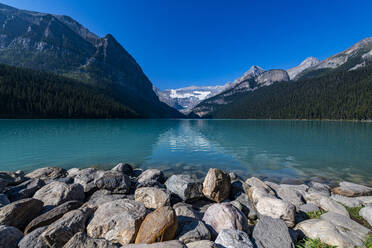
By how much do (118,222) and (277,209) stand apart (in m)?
5.64

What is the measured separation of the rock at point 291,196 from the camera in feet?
25.8

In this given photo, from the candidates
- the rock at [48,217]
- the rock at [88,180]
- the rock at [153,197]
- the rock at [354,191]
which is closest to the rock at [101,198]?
the rock at [88,180]

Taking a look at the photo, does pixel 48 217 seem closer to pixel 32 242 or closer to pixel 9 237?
pixel 9 237

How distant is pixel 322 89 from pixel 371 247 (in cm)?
25882

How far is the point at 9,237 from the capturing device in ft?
12.8

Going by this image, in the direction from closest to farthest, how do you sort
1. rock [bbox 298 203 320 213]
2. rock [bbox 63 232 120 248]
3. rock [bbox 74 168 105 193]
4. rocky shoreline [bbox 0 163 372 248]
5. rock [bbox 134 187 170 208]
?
rock [bbox 63 232 120 248] < rocky shoreline [bbox 0 163 372 248] < rock [bbox 134 187 170 208] < rock [bbox 298 203 320 213] < rock [bbox 74 168 105 193]

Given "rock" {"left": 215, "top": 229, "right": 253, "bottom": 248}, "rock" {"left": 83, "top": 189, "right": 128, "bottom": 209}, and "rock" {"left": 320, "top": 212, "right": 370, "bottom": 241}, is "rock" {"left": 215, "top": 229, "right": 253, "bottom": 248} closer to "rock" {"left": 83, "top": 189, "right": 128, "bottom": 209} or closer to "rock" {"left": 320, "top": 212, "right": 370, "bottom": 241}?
"rock" {"left": 320, "top": 212, "right": 370, "bottom": 241}

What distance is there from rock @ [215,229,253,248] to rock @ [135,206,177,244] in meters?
1.30

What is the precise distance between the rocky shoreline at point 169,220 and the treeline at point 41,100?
467 feet

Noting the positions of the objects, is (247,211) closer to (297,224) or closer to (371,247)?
(297,224)

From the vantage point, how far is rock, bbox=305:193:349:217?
261 inches

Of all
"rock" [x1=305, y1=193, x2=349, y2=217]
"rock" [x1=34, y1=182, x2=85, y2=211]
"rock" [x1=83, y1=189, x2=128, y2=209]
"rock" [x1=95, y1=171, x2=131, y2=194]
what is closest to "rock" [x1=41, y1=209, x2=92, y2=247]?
"rock" [x1=83, y1=189, x2=128, y2=209]

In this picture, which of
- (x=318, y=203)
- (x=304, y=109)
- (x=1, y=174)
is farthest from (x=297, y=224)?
(x=304, y=109)

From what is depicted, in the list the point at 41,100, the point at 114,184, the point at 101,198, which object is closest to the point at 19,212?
the point at 101,198
